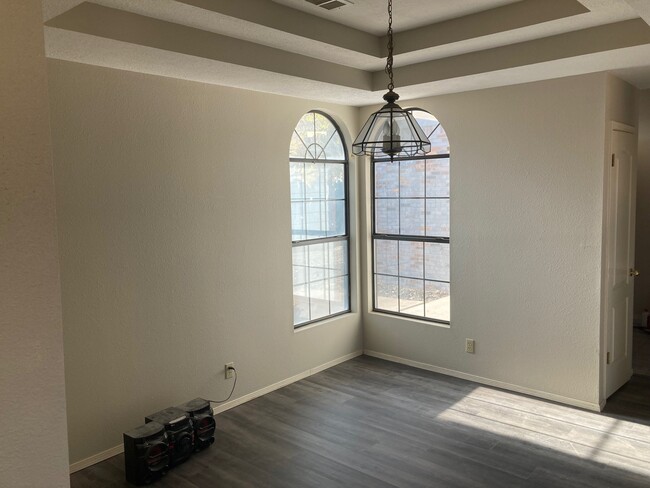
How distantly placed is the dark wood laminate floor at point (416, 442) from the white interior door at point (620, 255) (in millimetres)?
255

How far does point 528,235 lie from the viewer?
4320 millimetres

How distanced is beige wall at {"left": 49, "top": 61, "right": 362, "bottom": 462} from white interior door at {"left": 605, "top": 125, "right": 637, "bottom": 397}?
254 centimetres

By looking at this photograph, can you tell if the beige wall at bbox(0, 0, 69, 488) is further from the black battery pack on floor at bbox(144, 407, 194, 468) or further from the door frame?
the door frame

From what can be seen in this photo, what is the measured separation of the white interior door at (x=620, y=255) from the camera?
410 cm

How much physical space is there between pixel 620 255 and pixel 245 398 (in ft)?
10.6

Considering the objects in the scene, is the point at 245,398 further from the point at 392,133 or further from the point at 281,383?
the point at 392,133

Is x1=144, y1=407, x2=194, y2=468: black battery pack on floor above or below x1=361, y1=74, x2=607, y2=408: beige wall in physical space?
below

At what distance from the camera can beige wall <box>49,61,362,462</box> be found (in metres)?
3.35

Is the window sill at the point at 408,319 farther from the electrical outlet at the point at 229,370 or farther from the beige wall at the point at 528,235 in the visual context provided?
the electrical outlet at the point at 229,370

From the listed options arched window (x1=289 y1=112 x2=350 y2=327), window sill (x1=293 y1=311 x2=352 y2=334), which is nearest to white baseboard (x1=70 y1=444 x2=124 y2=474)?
window sill (x1=293 y1=311 x2=352 y2=334)

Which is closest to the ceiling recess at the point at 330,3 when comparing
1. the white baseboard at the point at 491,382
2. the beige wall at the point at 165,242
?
the beige wall at the point at 165,242

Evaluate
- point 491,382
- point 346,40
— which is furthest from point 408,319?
A: point 346,40

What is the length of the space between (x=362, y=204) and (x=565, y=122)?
2052 mm

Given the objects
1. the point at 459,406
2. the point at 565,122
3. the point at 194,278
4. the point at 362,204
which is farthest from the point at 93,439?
the point at 565,122
